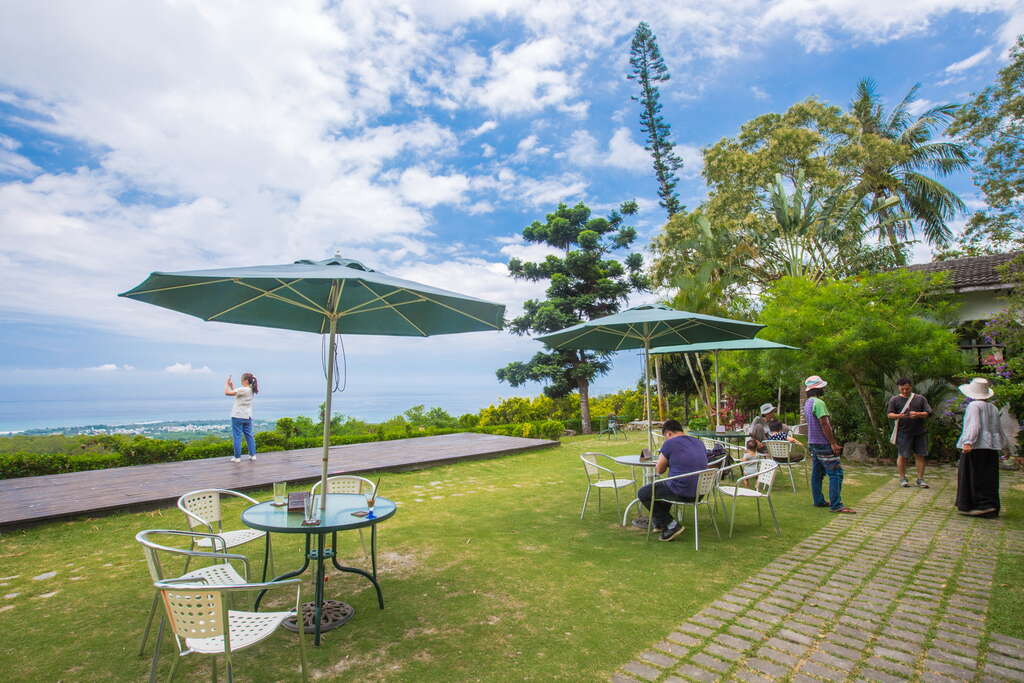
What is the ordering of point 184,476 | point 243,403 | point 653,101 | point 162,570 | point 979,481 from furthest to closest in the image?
point 653,101
point 243,403
point 184,476
point 979,481
point 162,570

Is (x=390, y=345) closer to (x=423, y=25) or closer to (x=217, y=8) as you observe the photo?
(x=217, y=8)

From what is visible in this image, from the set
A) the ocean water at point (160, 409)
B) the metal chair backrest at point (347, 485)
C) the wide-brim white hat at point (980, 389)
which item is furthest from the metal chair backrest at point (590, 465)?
the wide-brim white hat at point (980, 389)

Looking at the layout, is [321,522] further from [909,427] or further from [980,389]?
[909,427]

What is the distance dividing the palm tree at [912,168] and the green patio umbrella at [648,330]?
1970 cm

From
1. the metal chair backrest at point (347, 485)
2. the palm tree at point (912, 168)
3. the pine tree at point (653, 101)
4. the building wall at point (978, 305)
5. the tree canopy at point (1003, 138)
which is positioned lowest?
the metal chair backrest at point (347, 485)

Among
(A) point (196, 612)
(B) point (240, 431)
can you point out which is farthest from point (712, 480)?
(B) point (240, 431)

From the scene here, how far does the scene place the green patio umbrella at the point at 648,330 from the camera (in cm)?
561

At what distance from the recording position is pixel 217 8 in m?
7.54

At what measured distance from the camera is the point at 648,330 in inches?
244

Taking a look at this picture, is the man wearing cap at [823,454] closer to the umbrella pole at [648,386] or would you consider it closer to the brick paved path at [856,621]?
the brick paved path at [856,621]

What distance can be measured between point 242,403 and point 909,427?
1046 cm

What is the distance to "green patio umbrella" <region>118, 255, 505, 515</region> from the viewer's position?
9.55 feet

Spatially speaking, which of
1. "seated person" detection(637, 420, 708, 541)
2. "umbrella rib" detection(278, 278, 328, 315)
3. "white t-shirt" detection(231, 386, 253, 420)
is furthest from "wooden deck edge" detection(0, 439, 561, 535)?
"seated person" detection(637, 420, 708, 541)

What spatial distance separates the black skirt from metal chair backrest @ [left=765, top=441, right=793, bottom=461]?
177cm
